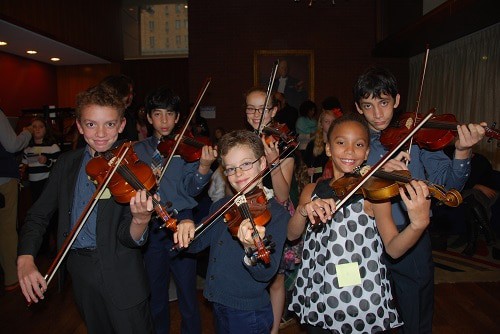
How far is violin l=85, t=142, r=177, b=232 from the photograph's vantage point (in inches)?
63.1

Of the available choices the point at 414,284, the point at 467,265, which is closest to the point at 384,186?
the point at 414,284

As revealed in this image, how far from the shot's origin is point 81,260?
169 cm

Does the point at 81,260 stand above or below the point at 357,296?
above

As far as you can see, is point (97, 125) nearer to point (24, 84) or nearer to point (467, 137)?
point (467, 137)

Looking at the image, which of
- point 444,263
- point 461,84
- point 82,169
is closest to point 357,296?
point 82,169

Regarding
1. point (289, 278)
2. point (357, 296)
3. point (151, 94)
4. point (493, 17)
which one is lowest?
point (289, 278)

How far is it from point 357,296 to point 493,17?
4239 millimetres

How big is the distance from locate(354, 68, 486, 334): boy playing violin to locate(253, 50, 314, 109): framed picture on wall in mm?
5433

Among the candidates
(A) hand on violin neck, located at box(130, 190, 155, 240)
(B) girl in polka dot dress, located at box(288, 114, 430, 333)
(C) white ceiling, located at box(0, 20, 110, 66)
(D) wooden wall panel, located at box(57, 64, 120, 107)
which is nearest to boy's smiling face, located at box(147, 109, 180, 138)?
(A) hand on violin neck, located at box(130, 190, 155, 240)

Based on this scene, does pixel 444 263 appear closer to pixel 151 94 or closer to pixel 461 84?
pixel 461 84

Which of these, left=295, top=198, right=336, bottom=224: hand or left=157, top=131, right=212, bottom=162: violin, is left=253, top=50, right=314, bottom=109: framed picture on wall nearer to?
left=157, top=131, right=212, bottom=162: violin

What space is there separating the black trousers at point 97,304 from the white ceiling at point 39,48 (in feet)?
13.0

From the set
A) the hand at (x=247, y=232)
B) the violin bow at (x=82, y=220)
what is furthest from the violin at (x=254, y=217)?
the violin bow at (x=82, y=220)

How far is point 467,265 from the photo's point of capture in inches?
159
